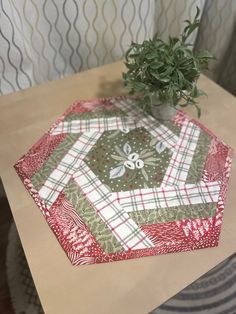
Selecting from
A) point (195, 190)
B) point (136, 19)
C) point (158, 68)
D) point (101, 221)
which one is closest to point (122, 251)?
point (101, 221)

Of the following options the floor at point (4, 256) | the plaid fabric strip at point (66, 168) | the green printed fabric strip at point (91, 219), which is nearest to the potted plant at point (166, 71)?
the plaid fabric strip at point (66, 168)

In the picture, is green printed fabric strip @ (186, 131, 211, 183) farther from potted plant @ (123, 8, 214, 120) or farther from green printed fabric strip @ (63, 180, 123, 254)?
green printed fabric strip @ (63, 180, 123, 254)

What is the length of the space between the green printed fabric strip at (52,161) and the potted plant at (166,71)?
0.23 meters

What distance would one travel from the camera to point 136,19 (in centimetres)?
109

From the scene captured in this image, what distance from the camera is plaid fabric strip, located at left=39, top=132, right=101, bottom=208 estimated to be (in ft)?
2.27

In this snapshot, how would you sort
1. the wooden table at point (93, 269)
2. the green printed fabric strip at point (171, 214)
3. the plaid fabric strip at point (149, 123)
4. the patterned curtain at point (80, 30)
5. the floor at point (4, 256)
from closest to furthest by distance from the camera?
1. the wooden table at point (93, 269)
2. the green printed fabric strip at point (171, 214)
3. the plaid fabric strip at point (149, 123)
4. the patterned curtain at point (80, 30)
5. the floor at point (4, 256)

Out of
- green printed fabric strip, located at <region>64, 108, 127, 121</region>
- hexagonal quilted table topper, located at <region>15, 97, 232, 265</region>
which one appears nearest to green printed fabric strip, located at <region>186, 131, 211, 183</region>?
hexagonal quilted table topper, located at <region>15, 97, 232, 265</region>

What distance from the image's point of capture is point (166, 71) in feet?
2.38

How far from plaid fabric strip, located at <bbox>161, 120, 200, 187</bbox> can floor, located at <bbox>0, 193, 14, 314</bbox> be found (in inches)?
30.8

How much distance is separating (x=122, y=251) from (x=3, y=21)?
2.44 ft

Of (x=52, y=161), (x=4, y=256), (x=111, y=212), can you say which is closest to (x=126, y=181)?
(x=111, y=212)

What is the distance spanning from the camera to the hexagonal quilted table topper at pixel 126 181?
0.62 m

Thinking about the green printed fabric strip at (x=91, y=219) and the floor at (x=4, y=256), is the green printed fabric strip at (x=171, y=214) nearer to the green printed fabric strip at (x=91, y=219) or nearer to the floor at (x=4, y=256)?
the green printed fabric strip at (x=91, y=219)

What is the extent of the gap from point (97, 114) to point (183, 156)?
29 centimetres
